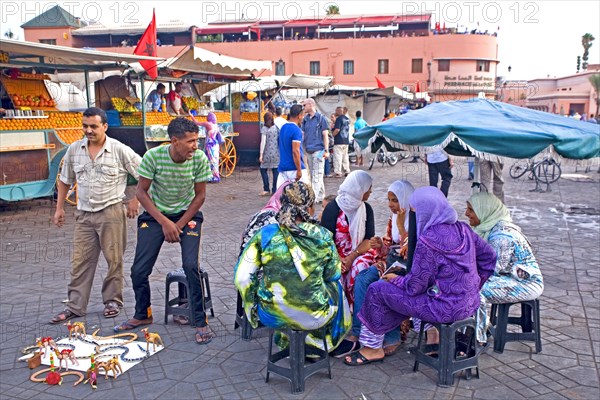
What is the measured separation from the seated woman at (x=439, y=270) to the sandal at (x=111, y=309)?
94.7 inches

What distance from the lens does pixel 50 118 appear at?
9234mm

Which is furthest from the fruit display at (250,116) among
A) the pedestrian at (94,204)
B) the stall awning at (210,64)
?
the pedestrian at (94,204)

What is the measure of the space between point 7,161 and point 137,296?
17.8 feet

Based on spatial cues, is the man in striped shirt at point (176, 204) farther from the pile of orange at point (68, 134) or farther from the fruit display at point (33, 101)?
the fruit display at point (33, 101)

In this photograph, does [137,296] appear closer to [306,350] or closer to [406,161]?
[306,350]

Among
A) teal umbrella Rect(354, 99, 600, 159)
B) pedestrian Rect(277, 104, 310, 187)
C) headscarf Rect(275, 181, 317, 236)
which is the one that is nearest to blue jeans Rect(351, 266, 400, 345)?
headscarf Rect(275, 181, 317, 236)

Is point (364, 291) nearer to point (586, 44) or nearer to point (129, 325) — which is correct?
point (129, 325)

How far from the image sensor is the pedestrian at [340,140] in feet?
44.7

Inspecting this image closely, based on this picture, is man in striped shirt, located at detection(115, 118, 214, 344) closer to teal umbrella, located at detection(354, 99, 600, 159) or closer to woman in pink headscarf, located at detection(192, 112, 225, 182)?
teal umbrella, located at detection(354, 99, 600, 159)

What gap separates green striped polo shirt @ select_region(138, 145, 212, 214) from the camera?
13.5 feet

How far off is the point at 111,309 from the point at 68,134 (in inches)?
230

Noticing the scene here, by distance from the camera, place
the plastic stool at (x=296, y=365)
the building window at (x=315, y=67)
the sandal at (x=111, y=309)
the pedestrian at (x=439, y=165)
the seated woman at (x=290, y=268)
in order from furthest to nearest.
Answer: the building window at (x=315, y=67)
the pedestrian at (x=439, y=165)
the sandal at (x=111, y=309)
the plastic stool at (x=296, y=365)
the seated woman at (x=290, y=268)

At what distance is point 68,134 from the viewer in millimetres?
9516

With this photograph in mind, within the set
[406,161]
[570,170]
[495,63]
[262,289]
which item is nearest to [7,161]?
[262,289]
